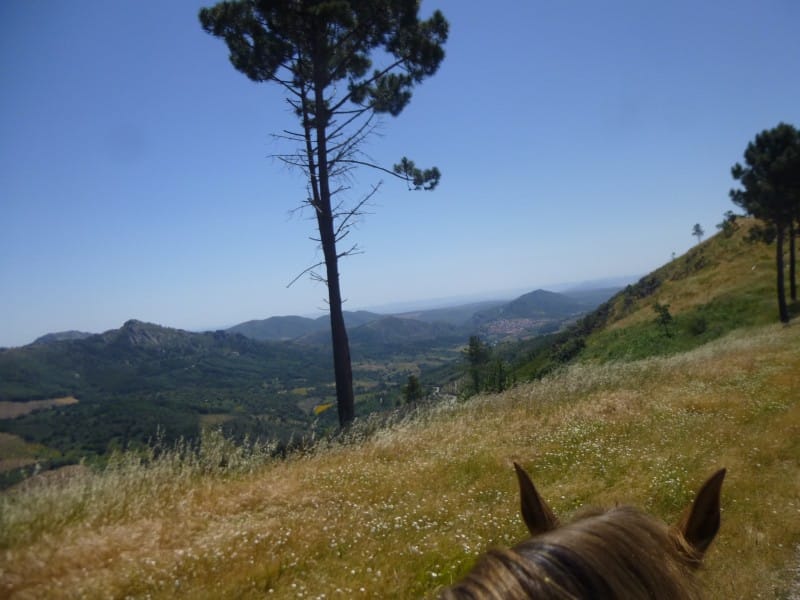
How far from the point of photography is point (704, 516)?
1.45 meters

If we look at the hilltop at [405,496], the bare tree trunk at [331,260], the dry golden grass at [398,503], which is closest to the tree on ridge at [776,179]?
the hilltop at [405,496]

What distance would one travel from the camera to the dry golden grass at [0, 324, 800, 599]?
4059mm

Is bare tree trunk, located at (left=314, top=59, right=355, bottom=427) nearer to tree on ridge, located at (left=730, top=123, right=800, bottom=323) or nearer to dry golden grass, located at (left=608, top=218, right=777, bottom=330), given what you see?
tree on ridge, located at (left=730, top=123, right=800, bottom=323)

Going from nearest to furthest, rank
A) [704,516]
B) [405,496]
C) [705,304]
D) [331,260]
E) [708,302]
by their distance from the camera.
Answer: [704,516] → [405,496] → [331,260] → [705,304] → [708,302]

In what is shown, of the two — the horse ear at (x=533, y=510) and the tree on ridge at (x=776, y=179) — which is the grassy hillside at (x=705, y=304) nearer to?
the tree on ridge at (x=776, y=179)

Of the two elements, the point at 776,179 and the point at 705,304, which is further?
the point at 705,304

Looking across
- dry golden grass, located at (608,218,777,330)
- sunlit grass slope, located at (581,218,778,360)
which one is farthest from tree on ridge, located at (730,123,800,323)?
dry golden grass, located at (608,218,777,330)

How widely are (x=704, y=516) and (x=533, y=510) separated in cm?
54

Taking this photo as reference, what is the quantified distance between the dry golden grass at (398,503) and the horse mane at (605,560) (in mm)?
3132

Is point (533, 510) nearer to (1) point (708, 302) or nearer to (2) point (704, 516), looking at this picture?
(2) point (704, 516)

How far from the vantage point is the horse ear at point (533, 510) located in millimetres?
1491

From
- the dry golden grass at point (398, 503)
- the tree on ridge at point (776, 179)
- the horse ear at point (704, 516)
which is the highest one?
the tree on ridge at point (776, 179)

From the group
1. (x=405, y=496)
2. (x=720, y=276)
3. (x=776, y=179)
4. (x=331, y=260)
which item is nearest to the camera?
(x=405, y=496)

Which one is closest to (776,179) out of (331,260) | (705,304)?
(705,304)
